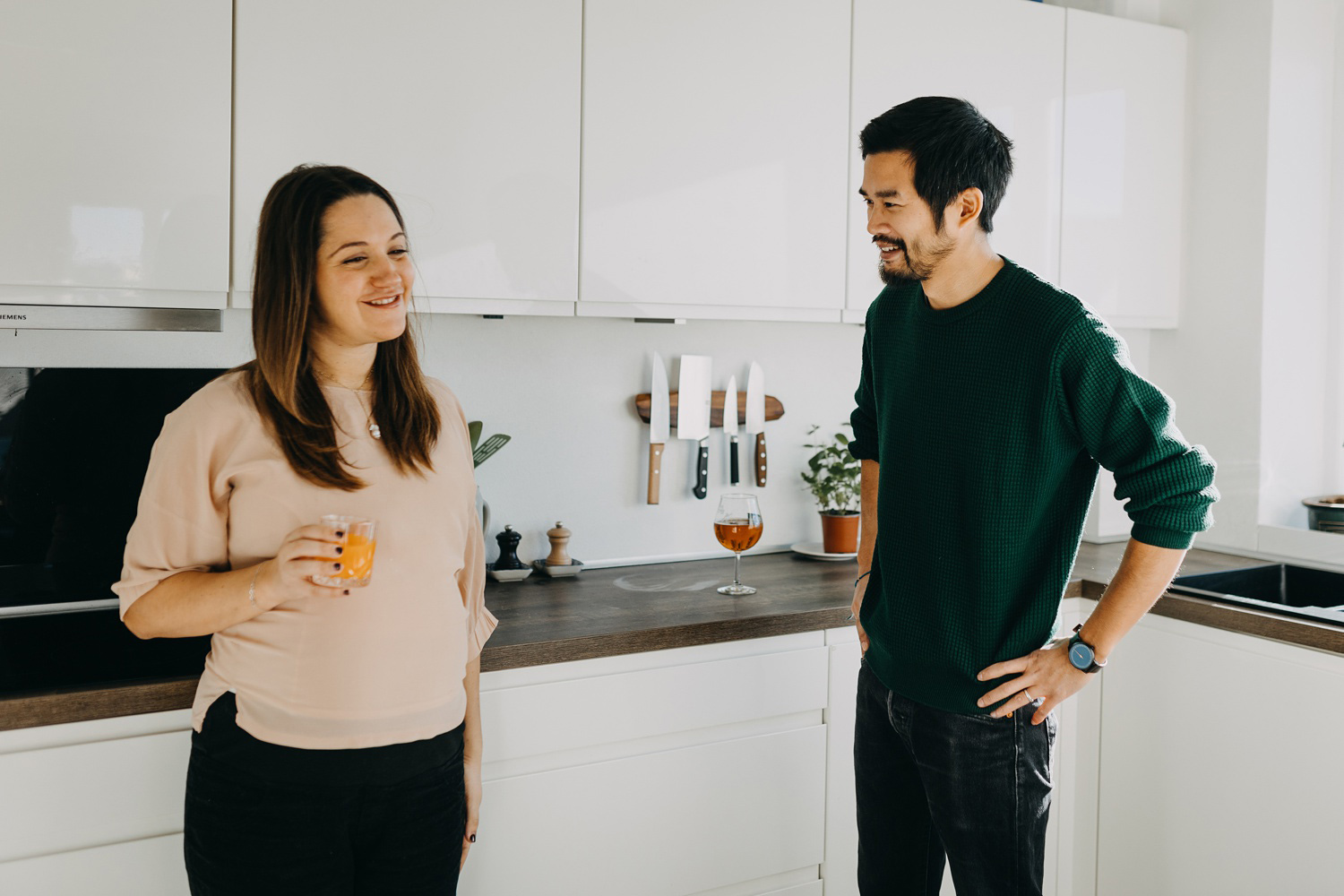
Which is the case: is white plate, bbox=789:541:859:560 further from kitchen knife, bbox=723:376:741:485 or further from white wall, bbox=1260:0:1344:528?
white wall, bbox=1260:0:1344:528

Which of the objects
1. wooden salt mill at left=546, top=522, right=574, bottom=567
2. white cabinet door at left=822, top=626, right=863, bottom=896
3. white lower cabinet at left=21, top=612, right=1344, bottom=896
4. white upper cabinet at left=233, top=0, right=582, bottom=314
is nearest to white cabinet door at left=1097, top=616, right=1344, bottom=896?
white lower cabinet at left=21, top=612, right=1344, bottom=896

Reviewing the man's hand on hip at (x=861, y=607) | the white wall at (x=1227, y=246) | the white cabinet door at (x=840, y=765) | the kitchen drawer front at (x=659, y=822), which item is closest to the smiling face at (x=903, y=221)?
the man's hand on hip at (x=861, y=607)

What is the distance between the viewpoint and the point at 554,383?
2404mm

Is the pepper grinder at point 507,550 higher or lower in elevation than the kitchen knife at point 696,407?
lower

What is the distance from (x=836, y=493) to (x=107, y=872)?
1.70 m

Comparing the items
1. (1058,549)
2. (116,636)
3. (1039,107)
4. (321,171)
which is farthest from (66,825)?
(1039,107)

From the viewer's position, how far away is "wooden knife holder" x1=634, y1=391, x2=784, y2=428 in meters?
2.48

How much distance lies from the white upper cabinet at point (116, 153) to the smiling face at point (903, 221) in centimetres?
107

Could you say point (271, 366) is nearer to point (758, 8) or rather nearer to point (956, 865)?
point (956, 865)

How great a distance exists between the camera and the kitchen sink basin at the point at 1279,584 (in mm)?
2363

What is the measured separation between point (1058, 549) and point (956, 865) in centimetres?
47

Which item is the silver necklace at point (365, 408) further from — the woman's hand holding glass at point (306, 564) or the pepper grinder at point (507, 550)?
the pepper grinder at point (507, 550)

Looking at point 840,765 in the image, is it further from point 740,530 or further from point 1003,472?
point 1003,472

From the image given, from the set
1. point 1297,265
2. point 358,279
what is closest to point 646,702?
point 358,279
